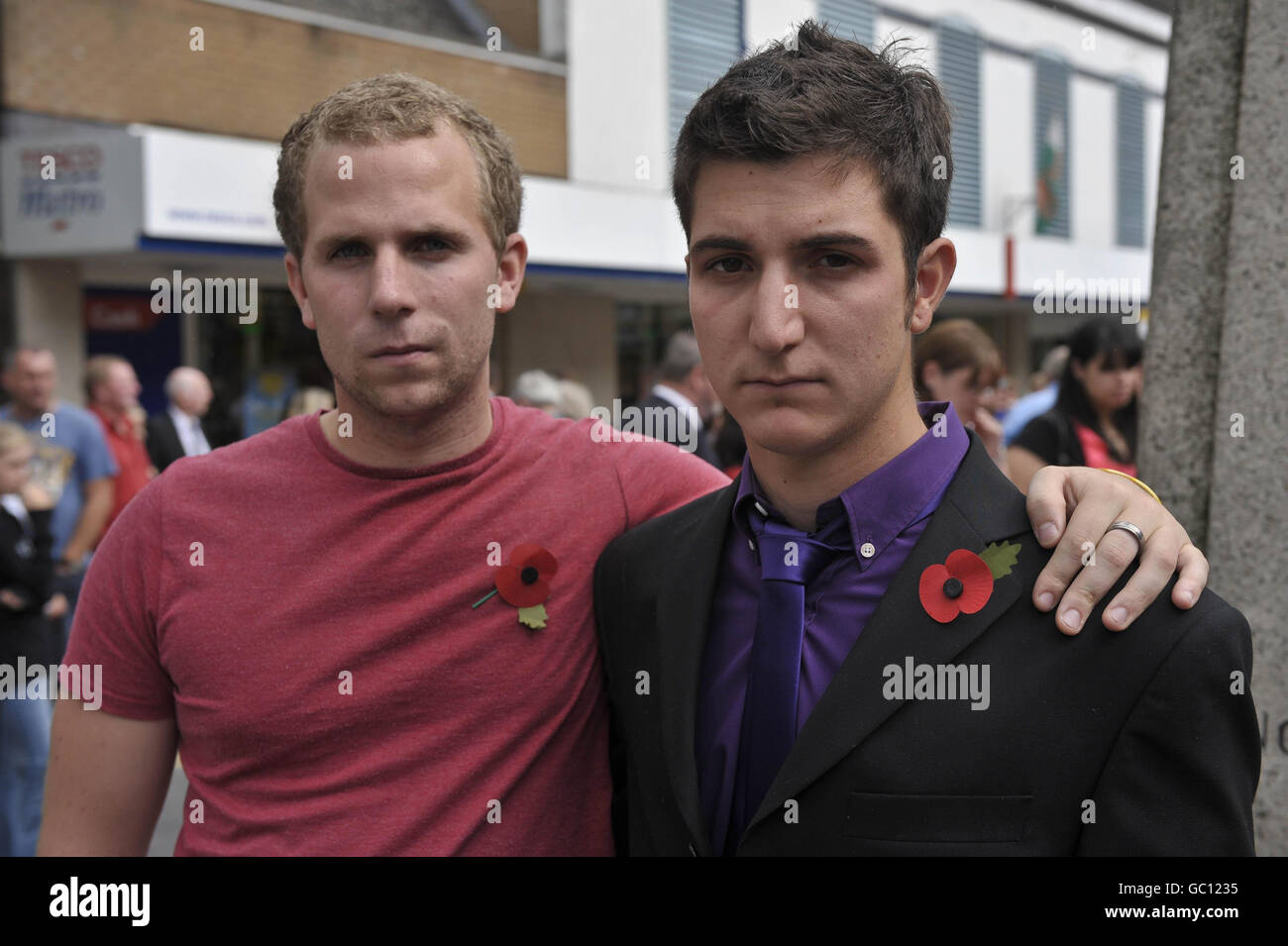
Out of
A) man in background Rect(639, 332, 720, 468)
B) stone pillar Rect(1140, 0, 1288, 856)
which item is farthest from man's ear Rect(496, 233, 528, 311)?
man in background Rect(639, 332, 720, 468)

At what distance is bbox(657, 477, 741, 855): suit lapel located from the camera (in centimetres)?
197

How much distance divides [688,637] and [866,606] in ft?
0.91

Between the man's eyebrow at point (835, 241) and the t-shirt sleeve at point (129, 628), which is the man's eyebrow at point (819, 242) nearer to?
the man's eyebrow at point (835, 241)

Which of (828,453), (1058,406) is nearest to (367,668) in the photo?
(828,453)

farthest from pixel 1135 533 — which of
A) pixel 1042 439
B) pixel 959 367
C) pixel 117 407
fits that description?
pixel 117 407

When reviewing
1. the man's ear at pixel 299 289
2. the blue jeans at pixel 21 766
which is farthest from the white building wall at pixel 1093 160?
the man's ear at pixel 299 289

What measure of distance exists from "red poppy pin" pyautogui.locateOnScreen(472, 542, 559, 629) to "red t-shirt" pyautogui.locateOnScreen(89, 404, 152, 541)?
6.31 meters

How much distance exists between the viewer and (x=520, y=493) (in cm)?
244

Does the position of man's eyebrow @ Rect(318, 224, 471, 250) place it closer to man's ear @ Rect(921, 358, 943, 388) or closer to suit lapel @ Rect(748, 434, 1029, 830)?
suit lapel @ Rect(748, 434, 1029, 830)

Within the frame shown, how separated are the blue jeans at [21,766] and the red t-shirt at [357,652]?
11.6 feet

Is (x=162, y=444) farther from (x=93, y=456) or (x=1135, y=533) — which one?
(x=1135, y=533)

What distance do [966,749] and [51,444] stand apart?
6593 millimetres

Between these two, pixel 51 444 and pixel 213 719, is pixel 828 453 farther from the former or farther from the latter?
pixel 51 444

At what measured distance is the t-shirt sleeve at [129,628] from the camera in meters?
2.33
